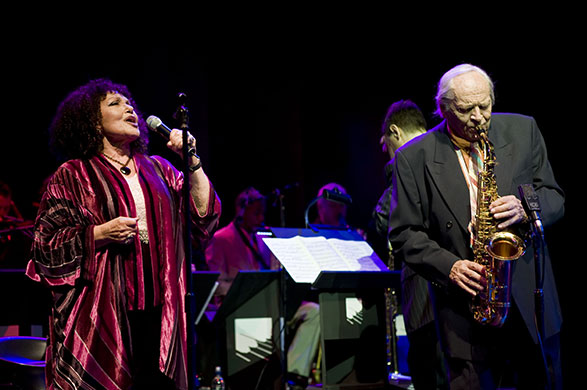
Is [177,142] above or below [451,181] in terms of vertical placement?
above

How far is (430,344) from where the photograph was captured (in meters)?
3.33

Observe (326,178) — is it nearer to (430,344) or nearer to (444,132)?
(430,344)

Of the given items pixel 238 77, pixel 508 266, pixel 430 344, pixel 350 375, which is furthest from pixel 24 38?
pixel 508 266

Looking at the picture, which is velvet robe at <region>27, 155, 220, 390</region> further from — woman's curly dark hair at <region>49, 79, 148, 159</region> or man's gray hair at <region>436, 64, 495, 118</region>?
man's gray hair at <region>436, 64, 495, 118</region>

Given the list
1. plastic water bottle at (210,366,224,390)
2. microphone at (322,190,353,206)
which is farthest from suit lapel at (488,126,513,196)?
plastic water bottle at (210,366,224,390)

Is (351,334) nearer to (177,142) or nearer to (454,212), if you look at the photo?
(454,212)

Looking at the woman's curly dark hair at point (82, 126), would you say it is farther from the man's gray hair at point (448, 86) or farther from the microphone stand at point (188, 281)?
the man's gray hair at point (448, 86)

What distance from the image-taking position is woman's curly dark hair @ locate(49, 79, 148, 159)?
116 inches

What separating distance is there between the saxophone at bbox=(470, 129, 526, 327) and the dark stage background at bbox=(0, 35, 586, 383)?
1.85 metres

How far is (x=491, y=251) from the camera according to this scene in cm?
238

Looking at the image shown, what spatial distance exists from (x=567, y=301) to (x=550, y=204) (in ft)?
6.39

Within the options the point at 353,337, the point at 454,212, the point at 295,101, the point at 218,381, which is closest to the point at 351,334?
the point at 353,337

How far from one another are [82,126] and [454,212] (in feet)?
5.95

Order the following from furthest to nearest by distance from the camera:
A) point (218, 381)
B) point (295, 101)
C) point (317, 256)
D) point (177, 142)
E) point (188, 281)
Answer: point (295, 101)
point (218, 381)
point (317, 256)
point (177, 142)
point (188, 281)
